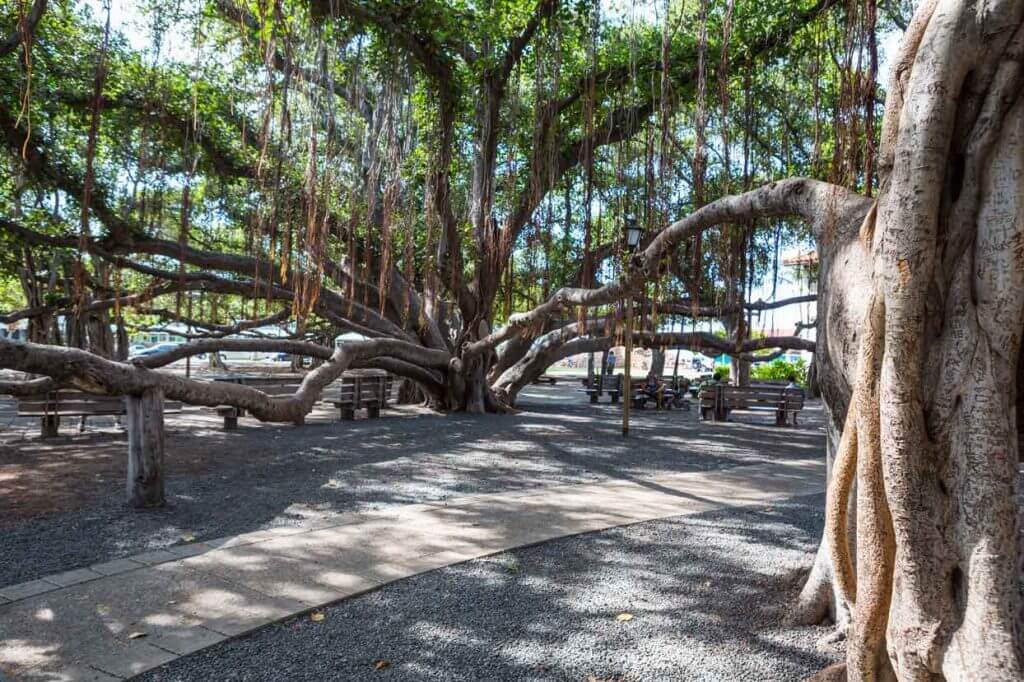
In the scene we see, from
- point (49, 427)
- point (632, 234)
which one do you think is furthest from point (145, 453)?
point (632, 234)

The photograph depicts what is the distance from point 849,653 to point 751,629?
1.00m

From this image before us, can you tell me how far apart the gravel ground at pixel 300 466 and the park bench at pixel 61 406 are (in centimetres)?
32

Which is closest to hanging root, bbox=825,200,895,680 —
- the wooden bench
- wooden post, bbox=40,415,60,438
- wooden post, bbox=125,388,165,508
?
wooden post, bbox=125,388,165,508

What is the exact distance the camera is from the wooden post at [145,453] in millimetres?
5562

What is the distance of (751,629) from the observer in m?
3.37

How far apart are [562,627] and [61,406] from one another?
28.3 ft

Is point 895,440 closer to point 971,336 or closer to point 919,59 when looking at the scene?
point 971,336

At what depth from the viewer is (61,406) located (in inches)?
367

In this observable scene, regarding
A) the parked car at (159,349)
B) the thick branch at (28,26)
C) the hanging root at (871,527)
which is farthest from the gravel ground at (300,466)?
the hanging root at (871,527)

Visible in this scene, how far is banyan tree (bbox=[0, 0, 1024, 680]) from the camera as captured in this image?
83.4 inches

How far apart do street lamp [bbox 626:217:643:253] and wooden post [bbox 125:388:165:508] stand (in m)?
5.75

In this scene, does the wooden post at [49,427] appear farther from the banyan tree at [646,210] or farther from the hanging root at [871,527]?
the hanging root at [871,527]

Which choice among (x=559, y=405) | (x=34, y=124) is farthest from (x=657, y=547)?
(x=559, y=405)

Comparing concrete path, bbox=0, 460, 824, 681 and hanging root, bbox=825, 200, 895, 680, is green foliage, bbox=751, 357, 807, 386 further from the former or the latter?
hanging root, bbox=825, 200, 895, 680
